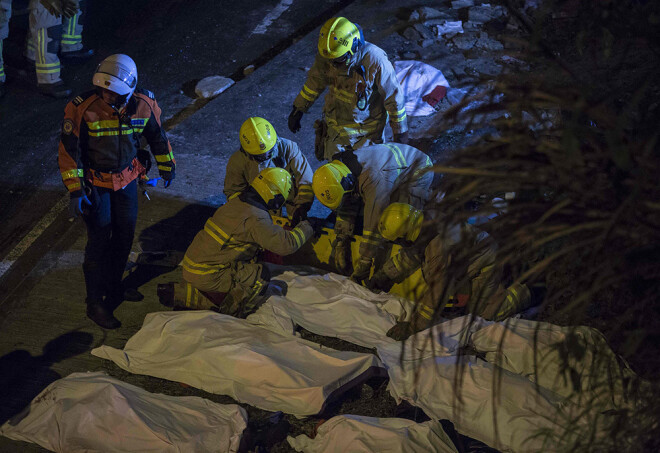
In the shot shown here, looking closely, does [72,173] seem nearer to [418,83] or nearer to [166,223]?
[166,223]

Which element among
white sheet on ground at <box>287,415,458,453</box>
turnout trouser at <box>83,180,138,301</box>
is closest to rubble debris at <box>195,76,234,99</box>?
turnout trouser at <box>83,180,138,301</box>

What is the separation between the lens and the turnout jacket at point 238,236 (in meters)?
4.58

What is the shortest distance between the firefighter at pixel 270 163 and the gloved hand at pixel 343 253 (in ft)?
1.55

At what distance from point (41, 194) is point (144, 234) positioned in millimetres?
1403

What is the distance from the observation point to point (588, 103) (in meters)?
2.06

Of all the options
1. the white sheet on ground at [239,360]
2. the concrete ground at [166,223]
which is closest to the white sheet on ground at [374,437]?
the white sheet on ground at [239,360]

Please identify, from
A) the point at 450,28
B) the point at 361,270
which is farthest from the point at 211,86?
the point at 361,270

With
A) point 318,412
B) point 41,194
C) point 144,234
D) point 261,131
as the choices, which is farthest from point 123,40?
point 318,412

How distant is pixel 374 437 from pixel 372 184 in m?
1.92

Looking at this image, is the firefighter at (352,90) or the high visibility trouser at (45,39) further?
the high visibility trouser at (45,39)

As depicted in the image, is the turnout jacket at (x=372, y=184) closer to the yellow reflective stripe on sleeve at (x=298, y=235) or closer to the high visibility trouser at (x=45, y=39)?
Result: the yellow reflective stripe on sleeve at (x=298, y=235)

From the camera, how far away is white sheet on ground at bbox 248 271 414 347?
465 centimetres

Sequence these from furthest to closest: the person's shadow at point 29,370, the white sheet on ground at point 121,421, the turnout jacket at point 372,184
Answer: the turnout jacket at point 372,184
the person's shadow at point 29,370
the white sheet on ground at point 121,421

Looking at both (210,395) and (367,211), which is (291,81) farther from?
A: (210,395)
